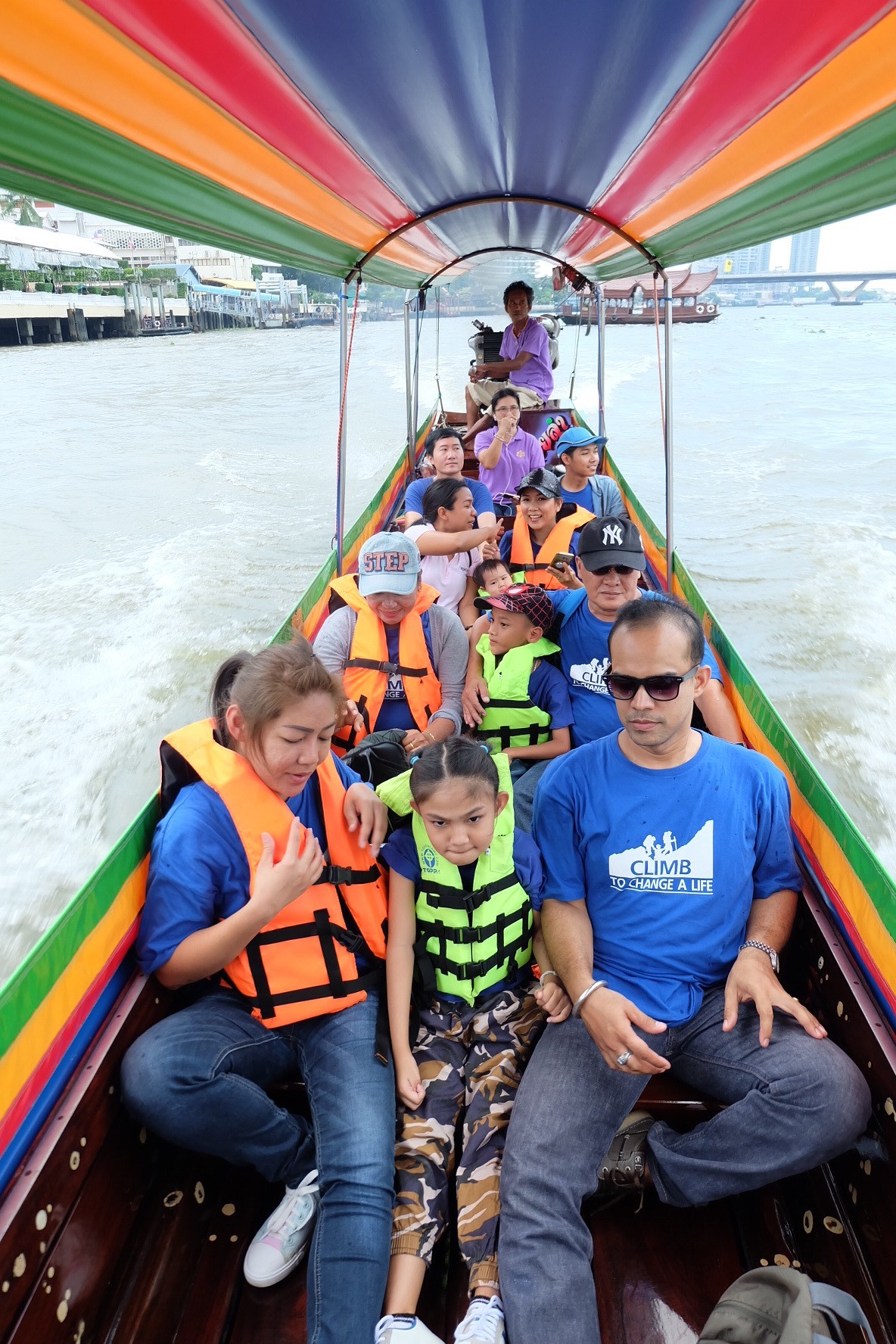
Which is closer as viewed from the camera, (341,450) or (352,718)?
(352,718)

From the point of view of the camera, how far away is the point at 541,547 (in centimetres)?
378

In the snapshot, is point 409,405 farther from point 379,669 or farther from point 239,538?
point 239,538

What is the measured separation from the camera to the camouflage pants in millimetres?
1560

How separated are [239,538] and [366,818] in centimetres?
1136

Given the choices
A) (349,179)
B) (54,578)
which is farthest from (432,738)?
(54,578)

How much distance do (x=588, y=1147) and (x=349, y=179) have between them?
2.69 m

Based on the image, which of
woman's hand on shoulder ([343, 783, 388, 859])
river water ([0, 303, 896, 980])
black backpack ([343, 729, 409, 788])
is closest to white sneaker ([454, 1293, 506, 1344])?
woman's hand on shoulder ([343, 783, 388, 859])

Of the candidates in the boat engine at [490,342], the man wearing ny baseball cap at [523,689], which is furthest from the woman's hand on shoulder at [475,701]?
the boat engine at [490,342]

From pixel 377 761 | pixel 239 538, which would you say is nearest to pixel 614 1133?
pixel 377 761

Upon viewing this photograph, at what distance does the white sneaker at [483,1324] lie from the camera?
1.42 meters

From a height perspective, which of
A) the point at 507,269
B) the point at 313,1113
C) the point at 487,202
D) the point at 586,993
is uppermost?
the point at 507,269

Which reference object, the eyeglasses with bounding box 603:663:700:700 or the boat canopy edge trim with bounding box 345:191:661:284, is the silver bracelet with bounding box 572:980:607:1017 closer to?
the eyeglasses with bounding box 603:663:700:700

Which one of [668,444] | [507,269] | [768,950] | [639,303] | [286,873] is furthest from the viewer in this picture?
[639,303]

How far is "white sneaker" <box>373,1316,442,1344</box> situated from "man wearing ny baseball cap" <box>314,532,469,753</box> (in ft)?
4.64
